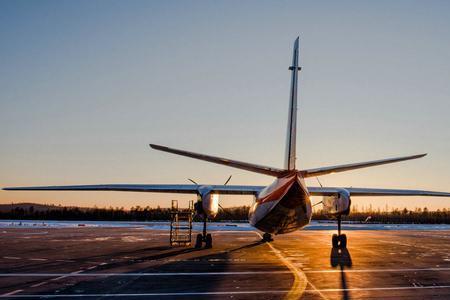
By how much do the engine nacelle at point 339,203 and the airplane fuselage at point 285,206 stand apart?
564 centimetres

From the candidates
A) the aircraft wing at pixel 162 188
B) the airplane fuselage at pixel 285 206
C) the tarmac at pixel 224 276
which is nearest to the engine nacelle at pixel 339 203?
the tarmac at pixel 224 276

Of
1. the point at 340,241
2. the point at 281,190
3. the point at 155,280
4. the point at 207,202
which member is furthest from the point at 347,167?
the point at 340,241

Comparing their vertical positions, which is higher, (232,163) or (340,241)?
(232,163)

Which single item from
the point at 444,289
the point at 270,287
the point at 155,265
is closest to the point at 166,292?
the point at 270,287

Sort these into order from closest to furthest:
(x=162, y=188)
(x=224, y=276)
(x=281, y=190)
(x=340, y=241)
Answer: (x=224, y=276) < (x=281, y=190) < (x=162, y=188) < (x=340, y=241)

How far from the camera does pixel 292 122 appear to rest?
1388cm

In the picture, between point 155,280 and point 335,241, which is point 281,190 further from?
point 335,241

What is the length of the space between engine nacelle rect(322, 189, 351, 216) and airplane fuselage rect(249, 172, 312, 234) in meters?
5.64

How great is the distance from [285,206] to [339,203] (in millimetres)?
8057

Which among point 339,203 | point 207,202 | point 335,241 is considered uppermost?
point 339,203

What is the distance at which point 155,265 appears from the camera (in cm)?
1393

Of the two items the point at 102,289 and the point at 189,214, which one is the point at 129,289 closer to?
the point at 102,289

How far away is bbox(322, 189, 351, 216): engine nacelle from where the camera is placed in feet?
62.8

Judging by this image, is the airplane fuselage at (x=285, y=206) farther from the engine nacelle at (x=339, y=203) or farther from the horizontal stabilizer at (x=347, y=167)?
the engine nacelle at (x=339, y=203)
